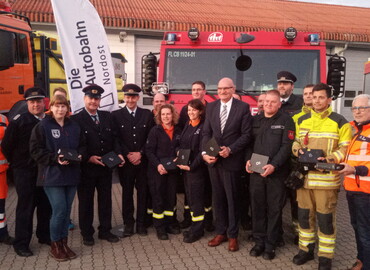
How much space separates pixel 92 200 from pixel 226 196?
164 cm

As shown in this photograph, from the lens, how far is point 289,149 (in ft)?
12.9

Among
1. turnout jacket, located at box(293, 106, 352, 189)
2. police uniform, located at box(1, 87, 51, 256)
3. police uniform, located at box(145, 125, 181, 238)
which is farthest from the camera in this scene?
police uniform, located at box(145, 125, 181, 238)

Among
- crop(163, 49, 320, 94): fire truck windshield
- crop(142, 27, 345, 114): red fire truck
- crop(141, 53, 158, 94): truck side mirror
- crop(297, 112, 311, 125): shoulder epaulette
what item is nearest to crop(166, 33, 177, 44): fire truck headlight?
crop(142, 27, 345, 114): red fire truck

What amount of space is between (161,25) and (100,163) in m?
11.2

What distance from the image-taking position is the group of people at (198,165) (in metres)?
3.67

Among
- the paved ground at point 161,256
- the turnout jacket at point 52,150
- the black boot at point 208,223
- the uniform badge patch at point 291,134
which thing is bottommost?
the paved ground at point 161,256

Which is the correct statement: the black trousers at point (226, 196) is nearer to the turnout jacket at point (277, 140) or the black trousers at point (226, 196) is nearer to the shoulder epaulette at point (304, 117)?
the turnout jacket at point (277, 140)

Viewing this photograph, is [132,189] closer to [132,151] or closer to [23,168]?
[132,151]

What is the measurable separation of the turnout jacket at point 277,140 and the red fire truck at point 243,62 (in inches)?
65.0

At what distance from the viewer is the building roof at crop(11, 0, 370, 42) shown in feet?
46.7

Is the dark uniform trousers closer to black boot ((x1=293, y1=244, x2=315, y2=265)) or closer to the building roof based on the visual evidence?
black boot ((x1=293, y1=244, x2=315, y2=265))

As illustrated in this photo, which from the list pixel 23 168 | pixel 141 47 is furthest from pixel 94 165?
pixel 141 47

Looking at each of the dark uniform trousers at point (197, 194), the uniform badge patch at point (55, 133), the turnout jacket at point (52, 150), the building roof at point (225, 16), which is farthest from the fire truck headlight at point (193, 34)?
the building roof at point (225, 16)

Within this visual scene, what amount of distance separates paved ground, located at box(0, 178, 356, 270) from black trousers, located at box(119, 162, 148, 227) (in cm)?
27
